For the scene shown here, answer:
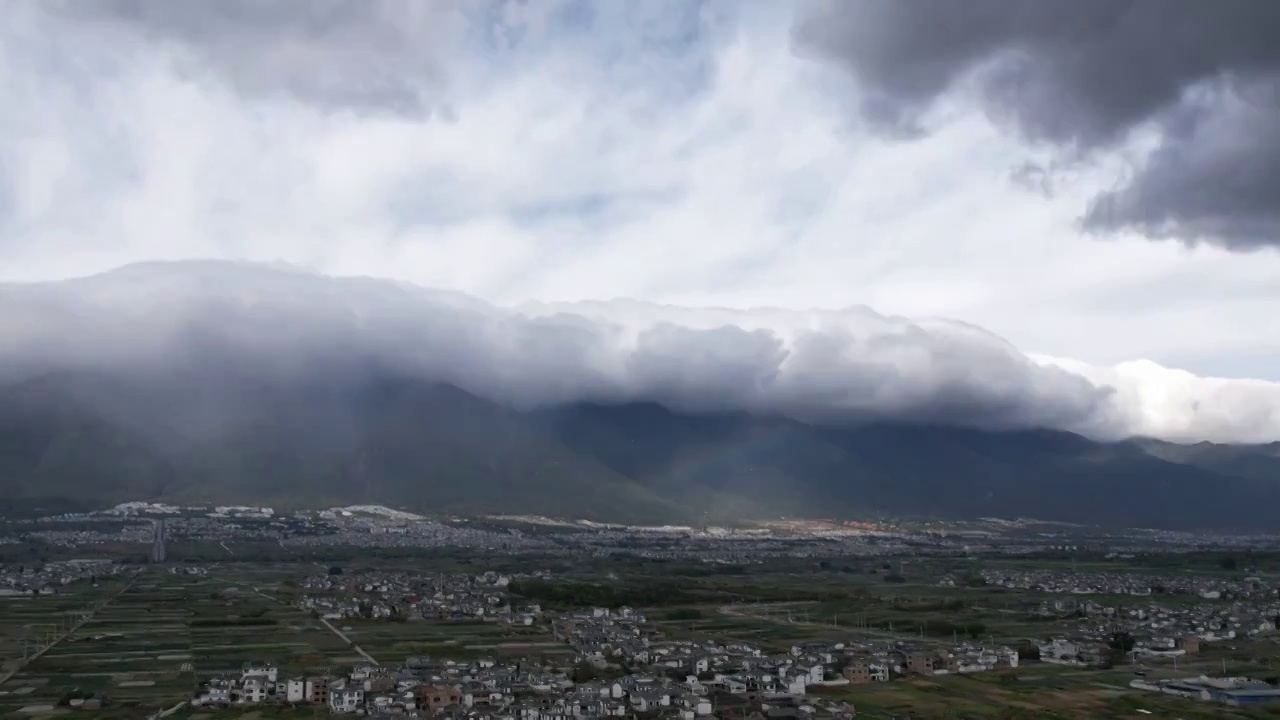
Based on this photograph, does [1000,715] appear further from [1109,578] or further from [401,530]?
[401,530]

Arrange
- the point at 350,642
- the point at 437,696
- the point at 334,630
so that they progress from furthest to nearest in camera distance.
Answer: the point at 334,630 < the point at 350,642 < the point at 437,696

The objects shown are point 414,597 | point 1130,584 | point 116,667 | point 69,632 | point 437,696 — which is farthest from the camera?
point 1130,584

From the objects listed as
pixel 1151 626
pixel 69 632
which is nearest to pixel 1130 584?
pixel 1151 626

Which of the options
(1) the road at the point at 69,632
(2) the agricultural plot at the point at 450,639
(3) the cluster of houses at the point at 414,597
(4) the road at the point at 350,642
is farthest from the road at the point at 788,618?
(1) the road at the point at 69,632

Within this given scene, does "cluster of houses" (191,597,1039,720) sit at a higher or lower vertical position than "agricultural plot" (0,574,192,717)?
higher

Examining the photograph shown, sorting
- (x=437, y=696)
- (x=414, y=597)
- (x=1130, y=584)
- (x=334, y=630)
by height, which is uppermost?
(x=1130, y=584)

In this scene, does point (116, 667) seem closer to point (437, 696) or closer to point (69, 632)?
point (69, 632)

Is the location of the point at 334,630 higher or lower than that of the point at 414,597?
lower

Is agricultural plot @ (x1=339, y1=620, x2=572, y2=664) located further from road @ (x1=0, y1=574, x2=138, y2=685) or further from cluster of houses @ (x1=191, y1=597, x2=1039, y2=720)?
road @ (x1=0, y1=574, x2=138, y2=685)

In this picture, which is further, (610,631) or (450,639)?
(610,631)

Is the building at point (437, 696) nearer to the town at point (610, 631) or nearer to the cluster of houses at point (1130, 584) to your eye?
the town at point (610, 631)

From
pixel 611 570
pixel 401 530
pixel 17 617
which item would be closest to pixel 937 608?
pixel 611 570

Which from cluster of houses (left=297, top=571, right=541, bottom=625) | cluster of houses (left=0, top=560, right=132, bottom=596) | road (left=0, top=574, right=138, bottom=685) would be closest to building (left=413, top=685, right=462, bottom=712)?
road (left=0, top=574, right=138, bottom=685)
